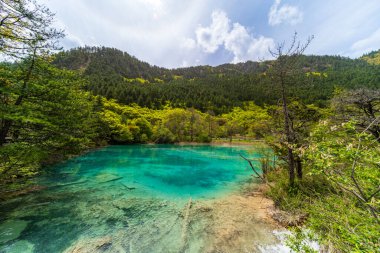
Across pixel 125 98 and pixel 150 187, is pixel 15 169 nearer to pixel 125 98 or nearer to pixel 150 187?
pixel 150 187

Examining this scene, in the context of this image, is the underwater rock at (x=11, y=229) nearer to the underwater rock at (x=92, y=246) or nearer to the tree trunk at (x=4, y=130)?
the underwater rock at (x=92, y=246)

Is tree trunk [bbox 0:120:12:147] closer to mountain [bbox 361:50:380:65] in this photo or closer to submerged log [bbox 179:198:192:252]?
submerged log [bbox 179:198:192:252]

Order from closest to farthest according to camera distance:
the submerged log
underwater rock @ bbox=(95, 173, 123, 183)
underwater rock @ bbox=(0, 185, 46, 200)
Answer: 1. the submerged log
2. underwater rock @ bbox=(0, 185, 46, 200)
3. underwater rock @ bbox=(95, 173, 123, 183)

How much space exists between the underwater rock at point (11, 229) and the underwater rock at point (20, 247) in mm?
442

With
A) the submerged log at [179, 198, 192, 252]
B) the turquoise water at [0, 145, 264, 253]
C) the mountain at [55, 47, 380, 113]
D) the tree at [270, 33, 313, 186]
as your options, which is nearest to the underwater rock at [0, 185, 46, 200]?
the turquoise water at [0, 145, 264, 253]

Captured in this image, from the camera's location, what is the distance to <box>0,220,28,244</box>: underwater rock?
232 inches

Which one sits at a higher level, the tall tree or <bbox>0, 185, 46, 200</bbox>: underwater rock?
the tall tree

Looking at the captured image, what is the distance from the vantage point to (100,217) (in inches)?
297

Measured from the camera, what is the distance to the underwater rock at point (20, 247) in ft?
17.6

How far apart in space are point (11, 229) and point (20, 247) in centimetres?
141

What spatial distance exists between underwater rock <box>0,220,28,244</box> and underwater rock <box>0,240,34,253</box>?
442 mm

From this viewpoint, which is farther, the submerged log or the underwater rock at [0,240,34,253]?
the submerged log

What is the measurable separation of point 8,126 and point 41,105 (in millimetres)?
1392

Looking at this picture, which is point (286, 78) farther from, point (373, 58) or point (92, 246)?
point (373, 58)
